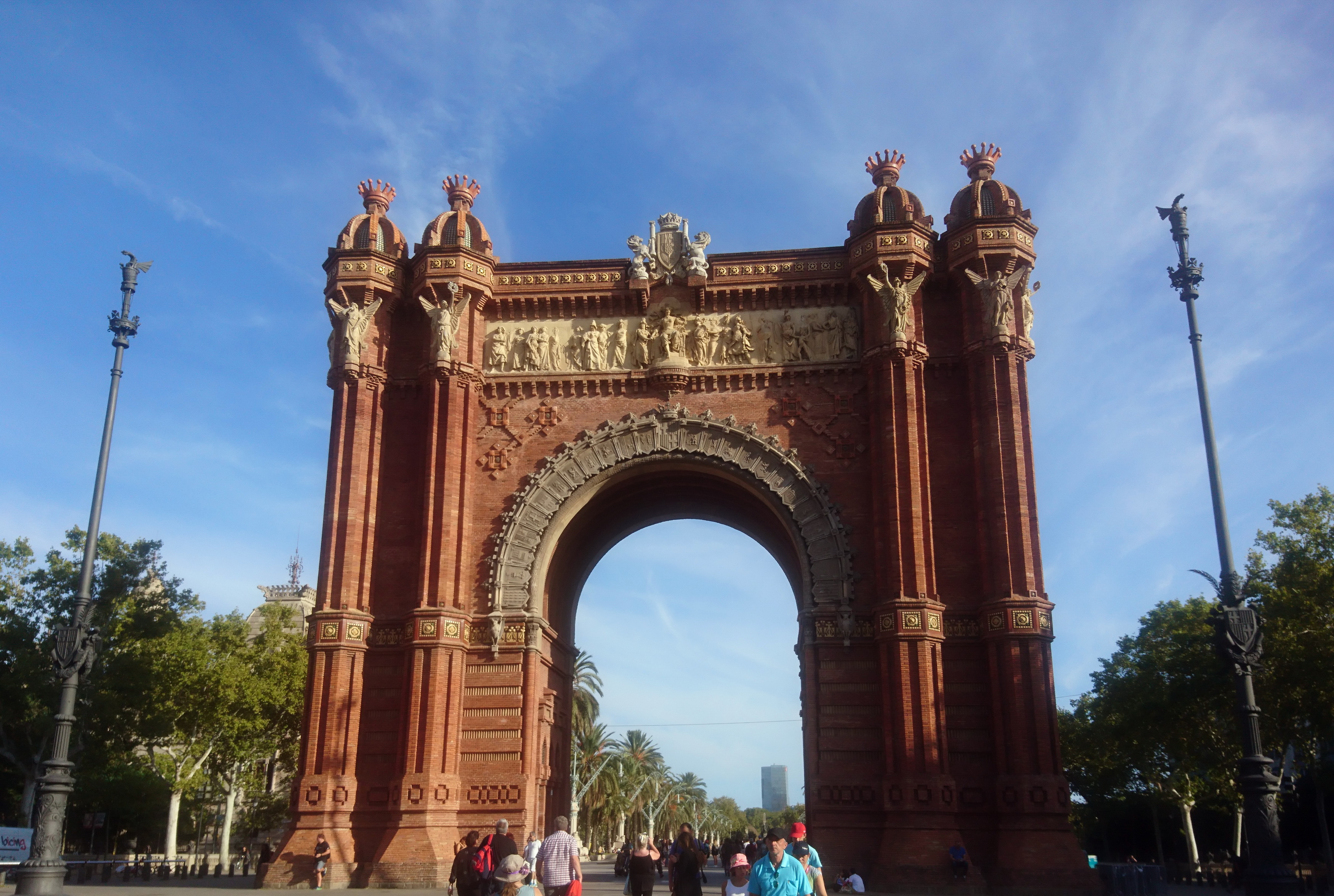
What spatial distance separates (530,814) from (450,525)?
651 centimetres

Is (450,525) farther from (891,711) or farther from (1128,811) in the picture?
(1128,811)

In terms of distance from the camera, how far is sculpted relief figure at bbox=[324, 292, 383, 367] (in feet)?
83.7

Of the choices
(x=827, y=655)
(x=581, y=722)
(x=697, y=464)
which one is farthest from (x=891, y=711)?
(x=581, y=722)

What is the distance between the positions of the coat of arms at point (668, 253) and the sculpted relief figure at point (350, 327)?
622 cm

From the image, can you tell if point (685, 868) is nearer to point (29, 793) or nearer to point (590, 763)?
point (29, 793)

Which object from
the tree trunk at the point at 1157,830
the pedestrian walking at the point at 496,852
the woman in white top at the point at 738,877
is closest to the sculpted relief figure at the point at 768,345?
the pedestrian walking at the point at 496,852

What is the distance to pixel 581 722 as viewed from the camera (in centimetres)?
5541

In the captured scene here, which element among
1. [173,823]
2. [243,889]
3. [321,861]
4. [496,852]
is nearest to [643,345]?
[321,861]

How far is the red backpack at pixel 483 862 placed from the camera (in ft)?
46.4

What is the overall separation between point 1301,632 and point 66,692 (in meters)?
26.0

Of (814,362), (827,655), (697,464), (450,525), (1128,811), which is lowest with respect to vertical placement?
(1128,811)

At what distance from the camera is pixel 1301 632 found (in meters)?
25.8

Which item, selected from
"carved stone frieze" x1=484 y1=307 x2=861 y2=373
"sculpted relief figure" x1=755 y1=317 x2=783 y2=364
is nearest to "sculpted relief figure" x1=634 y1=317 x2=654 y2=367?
"carved stone frieze" x1=484 y1=307 x2=861 y2=373

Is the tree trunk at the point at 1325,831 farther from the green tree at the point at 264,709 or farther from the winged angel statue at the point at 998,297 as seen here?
the green tree at the point at 264,709
